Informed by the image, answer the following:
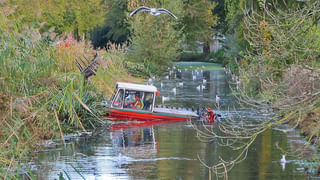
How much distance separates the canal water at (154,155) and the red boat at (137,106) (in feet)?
2.29

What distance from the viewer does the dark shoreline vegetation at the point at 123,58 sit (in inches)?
442

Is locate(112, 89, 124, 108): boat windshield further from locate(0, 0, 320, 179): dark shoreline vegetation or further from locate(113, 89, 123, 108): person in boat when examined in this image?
locate(0, 0, 320, 179): dark shoreline vegetation

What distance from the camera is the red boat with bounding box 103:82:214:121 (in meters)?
25.6

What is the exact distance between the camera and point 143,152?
19.5m

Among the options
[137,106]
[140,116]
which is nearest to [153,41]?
[137,106]

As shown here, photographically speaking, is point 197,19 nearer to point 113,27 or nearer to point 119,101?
point 113,27

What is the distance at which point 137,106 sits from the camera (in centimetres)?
2622

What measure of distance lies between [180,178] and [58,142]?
611 centimetres

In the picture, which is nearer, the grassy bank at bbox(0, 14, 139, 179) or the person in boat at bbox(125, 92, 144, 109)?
the grassy bank at bbox(0, 14, 139, 179)

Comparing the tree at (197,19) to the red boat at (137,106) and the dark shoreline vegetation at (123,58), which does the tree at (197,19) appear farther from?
the red boat at (137,106)

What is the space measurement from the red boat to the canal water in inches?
27.5

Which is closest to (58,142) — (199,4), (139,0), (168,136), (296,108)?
(168,136)

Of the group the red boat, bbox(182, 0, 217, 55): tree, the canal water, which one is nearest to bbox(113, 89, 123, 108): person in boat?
the red boat

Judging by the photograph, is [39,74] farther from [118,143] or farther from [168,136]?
[168,136]
